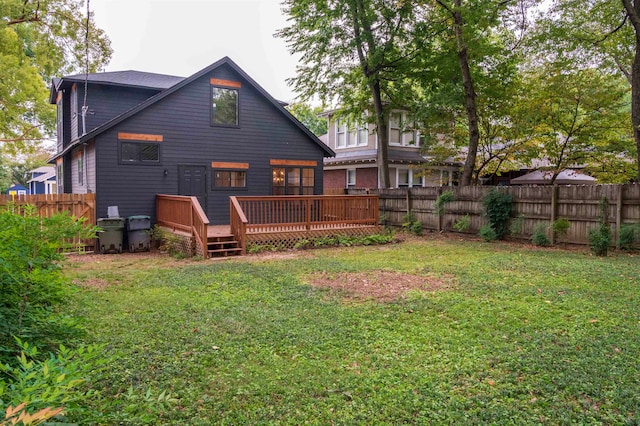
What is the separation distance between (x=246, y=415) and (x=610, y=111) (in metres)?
17.6

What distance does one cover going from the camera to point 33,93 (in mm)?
20875

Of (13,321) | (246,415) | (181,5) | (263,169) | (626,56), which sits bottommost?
(246,415)

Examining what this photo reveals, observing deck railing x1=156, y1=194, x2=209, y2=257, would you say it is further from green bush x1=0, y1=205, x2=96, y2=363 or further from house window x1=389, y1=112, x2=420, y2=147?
house window x1=389, y1=112, x2=420, y2=147

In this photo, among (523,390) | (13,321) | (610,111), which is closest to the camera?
(13,321)

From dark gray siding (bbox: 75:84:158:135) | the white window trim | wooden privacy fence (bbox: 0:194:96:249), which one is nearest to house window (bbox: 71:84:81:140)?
dark gray siding (bbox: 75:84:158:135)

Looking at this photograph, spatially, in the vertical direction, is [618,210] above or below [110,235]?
above

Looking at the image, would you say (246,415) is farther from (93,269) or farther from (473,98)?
(473,98)

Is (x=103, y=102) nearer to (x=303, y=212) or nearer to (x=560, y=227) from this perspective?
(x=303, y=212)

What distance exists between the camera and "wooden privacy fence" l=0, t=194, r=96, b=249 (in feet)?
36.4

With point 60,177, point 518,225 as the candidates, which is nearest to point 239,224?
point 518,225

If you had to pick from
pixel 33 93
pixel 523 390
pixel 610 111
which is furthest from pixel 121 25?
pixel 610 111

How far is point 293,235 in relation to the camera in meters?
12.3

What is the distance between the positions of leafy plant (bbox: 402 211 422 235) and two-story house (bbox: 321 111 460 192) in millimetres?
4762

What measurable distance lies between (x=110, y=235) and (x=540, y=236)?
12084mm
